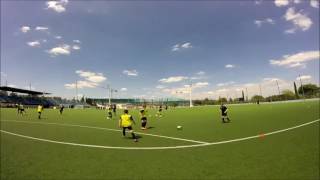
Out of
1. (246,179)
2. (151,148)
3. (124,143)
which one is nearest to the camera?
(246,179)

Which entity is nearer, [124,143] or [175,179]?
[175,179]

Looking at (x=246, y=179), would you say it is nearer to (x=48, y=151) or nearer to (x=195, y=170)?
(x=195, y=170)

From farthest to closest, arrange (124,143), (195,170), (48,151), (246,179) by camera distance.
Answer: (124,143), (48,151), (195,170), (246,179)

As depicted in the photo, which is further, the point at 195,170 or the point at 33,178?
the point at 195,170

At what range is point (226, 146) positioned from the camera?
36.5 feet

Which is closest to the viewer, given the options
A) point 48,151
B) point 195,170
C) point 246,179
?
point 246,179

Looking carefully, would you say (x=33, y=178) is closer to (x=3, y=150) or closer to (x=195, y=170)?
(x=195, y=170)

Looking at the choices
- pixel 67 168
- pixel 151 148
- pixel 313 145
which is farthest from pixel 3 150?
pixel 313 145

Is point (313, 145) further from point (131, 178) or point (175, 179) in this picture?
point (131, 178)

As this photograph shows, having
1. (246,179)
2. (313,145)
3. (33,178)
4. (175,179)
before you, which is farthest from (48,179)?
(313,145)

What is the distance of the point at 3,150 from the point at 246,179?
384 inches

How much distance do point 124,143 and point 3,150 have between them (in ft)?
17.0

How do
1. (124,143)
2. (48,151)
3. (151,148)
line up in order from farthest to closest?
1. (124,143)
2. (151,148)
3. (48,151)

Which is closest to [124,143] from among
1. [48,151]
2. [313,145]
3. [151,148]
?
[151,148]
